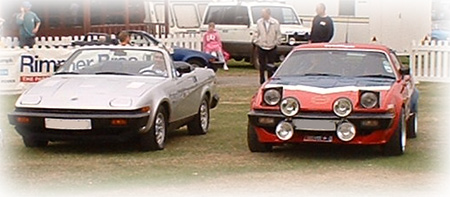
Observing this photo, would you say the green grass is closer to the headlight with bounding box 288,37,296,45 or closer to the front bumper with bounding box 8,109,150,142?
the front bumper with bounding box 8,109,150,142

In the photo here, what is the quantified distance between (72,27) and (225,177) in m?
18.9

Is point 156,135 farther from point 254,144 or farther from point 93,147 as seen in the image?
point 254,144

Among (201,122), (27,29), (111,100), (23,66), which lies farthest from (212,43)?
(111,100)

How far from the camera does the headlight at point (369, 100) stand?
32.0ft

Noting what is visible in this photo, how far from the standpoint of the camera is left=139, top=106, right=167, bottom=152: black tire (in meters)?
10.4

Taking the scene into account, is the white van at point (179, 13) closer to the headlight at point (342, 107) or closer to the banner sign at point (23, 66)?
the banner sign at point (23, 66)

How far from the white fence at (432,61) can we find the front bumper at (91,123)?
11941 millimetres

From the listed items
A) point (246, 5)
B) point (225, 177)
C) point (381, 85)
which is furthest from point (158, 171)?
point (246, 5)

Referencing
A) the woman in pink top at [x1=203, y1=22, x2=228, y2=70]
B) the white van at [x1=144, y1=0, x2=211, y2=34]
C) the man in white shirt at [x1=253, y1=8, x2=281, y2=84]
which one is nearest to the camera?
the man in white shirt at [x1=253, y1=8, x2=281, y2=84]

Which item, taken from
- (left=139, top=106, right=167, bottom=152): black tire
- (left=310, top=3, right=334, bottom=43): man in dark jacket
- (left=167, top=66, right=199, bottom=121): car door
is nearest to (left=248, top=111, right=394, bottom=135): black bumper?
(left=139, top=106, right=167, bottom=152): black tire

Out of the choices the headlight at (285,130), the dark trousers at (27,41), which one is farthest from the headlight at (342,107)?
the dark trousers at (27,41)

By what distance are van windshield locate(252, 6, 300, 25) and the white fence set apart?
6192 millimetres

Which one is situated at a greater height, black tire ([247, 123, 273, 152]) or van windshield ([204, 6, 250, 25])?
van windshield ([204, 6, 250, 25])

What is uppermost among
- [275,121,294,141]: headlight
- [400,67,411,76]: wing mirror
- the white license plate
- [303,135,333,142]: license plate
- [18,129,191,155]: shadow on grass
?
[400,67,411,76]: wing mirror
